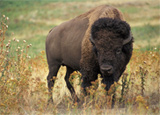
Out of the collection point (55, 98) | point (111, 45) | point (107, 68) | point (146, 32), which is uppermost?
point (111, 45)

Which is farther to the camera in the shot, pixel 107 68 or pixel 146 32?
pixel 146 32


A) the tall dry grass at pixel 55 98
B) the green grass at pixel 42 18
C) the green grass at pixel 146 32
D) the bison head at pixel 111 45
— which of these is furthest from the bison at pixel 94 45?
the green grass at pixel 42 18

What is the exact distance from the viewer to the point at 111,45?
16.7ft

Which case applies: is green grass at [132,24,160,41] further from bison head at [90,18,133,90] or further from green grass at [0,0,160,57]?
bison head at [90,18,133,90]

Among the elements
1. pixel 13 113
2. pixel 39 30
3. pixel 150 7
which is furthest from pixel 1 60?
pixel 150 7

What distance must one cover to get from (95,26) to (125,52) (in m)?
0.79

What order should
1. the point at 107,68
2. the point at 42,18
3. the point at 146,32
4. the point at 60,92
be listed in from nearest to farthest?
the point at 107,68
the point at 60,92
the point at 146,32
the point at 42,18

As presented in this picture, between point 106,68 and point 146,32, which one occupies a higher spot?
point 106,68

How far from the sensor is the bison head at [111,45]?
5.02 m

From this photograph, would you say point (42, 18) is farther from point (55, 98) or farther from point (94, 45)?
point (94, 45)

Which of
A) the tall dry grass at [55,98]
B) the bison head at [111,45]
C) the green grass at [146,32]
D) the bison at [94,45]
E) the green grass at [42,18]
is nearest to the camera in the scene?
the tall dry grass at [55,98]

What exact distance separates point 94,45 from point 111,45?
49 centimetres

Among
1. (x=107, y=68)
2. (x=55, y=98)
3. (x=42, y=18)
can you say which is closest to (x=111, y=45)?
(x=107, y=68)

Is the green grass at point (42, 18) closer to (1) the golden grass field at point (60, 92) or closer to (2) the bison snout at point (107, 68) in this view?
(1) the golden grass field at point (60, 92)
